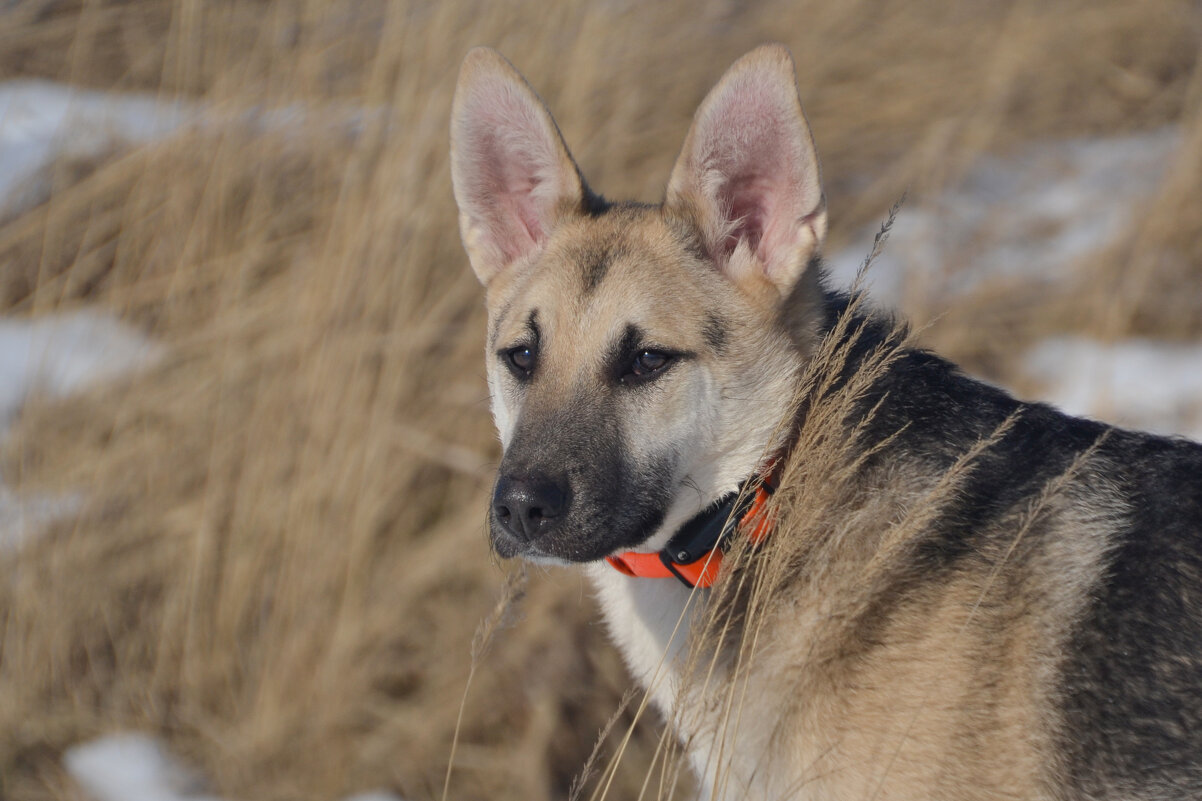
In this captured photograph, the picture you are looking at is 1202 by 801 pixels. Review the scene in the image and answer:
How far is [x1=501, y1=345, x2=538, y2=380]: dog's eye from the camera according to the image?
2.37 metres

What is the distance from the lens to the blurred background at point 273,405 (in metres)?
3.60

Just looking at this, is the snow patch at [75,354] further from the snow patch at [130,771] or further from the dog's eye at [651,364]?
the dog's eye at [651,364]

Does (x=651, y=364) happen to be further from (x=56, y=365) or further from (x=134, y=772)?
(x=56, y=365)

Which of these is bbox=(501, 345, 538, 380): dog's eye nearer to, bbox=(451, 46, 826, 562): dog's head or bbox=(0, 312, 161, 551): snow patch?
bbox=(451, 46, 826, 562): dog's head

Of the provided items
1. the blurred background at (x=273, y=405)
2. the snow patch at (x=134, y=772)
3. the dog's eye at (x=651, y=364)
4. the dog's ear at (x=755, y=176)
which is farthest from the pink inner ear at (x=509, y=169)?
the snow patch at (x=134, y=772)

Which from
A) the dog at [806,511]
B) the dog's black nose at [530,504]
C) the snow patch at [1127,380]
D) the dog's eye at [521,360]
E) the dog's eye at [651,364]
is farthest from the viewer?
the snow patch at [1127,380]

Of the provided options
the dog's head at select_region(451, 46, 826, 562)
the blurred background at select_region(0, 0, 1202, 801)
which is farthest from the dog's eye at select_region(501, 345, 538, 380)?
the blurred background at select_region(0, 0, 1202, 801)

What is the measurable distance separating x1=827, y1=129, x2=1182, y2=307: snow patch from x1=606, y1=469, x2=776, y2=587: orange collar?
10.1ft

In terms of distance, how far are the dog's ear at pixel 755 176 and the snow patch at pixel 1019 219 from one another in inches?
111

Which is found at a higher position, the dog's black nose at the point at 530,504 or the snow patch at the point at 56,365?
the dog's black nose at the point at 530,504

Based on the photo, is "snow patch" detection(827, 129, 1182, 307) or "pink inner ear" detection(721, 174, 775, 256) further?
"snow patch" detection(827, 129, 1182, 307)

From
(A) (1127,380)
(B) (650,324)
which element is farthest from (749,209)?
(A) (1127,380)

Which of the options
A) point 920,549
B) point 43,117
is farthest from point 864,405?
point 43,117

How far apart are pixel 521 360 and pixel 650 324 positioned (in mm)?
348
